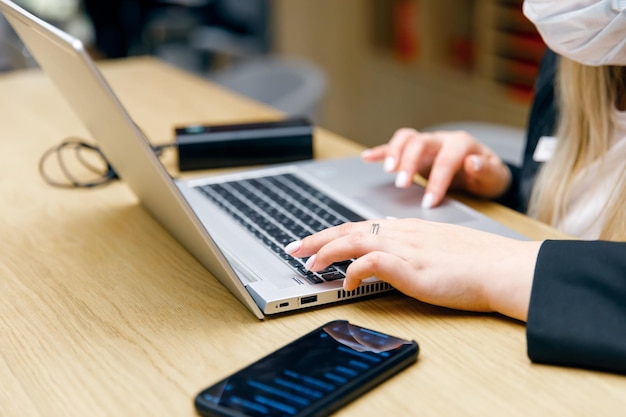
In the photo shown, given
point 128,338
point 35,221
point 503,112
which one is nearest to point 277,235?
point 128,338

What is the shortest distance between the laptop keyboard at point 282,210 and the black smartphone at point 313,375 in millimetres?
122

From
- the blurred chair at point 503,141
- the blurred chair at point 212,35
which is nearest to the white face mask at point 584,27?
the blurred chair at point 503,141

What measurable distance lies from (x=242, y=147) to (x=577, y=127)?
1.72 ft

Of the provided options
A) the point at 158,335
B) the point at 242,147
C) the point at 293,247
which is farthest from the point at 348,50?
the point at 158,335

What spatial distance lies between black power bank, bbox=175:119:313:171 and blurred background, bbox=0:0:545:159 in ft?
3.06

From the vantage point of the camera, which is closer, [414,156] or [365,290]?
[365,290]

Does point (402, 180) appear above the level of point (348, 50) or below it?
above

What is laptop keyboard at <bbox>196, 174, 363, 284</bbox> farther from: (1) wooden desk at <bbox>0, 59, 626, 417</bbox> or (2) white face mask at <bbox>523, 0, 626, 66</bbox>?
(2) white face mask at <bbox>523, 0, 626, 66</bbox>

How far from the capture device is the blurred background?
289 centimetres

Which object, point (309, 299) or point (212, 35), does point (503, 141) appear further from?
point (212, 35)

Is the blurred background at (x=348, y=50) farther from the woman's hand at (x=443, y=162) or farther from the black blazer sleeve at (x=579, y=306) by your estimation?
the black blazer sleeve at (x=579, y=306)

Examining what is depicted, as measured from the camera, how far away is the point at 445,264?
795mm

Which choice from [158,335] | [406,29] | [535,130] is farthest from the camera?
[406,29]

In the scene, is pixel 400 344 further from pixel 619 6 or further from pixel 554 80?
pixel 554 80
